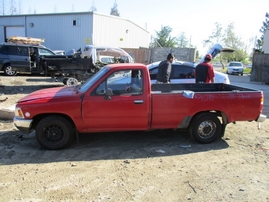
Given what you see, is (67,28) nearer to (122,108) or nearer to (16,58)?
(16,58)

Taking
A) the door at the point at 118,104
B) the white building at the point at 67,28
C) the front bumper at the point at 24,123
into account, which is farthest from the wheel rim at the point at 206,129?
the white building at the point at 67,28

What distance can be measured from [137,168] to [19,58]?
41.5 feet

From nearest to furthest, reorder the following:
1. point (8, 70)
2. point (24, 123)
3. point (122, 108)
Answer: point (24, 123) < point (122, 108) < point (8, 70)

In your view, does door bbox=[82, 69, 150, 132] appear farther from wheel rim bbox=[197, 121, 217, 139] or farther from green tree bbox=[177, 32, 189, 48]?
green tree bbox=[177, 32, 189, 48]

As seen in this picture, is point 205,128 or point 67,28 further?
point 67,28

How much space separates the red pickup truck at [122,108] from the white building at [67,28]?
771 inches

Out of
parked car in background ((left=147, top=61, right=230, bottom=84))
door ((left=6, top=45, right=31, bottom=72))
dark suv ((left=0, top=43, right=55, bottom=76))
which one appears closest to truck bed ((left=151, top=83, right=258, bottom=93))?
parked car in background ((left=147, top=61, right=230, bottom=84))

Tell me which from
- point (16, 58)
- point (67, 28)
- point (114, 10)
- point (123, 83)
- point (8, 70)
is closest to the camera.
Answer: point (123, 83)

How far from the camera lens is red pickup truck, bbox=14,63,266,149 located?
4.60 metres

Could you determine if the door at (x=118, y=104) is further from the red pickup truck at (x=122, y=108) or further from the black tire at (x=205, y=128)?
the black tire at (x=205, y=128)

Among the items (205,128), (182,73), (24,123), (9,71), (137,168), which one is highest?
(182,73)

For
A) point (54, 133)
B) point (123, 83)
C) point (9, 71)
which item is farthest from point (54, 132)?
point (9, 71)

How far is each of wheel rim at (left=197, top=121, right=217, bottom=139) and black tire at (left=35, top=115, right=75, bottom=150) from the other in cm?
263

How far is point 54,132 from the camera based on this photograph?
4738 mm
